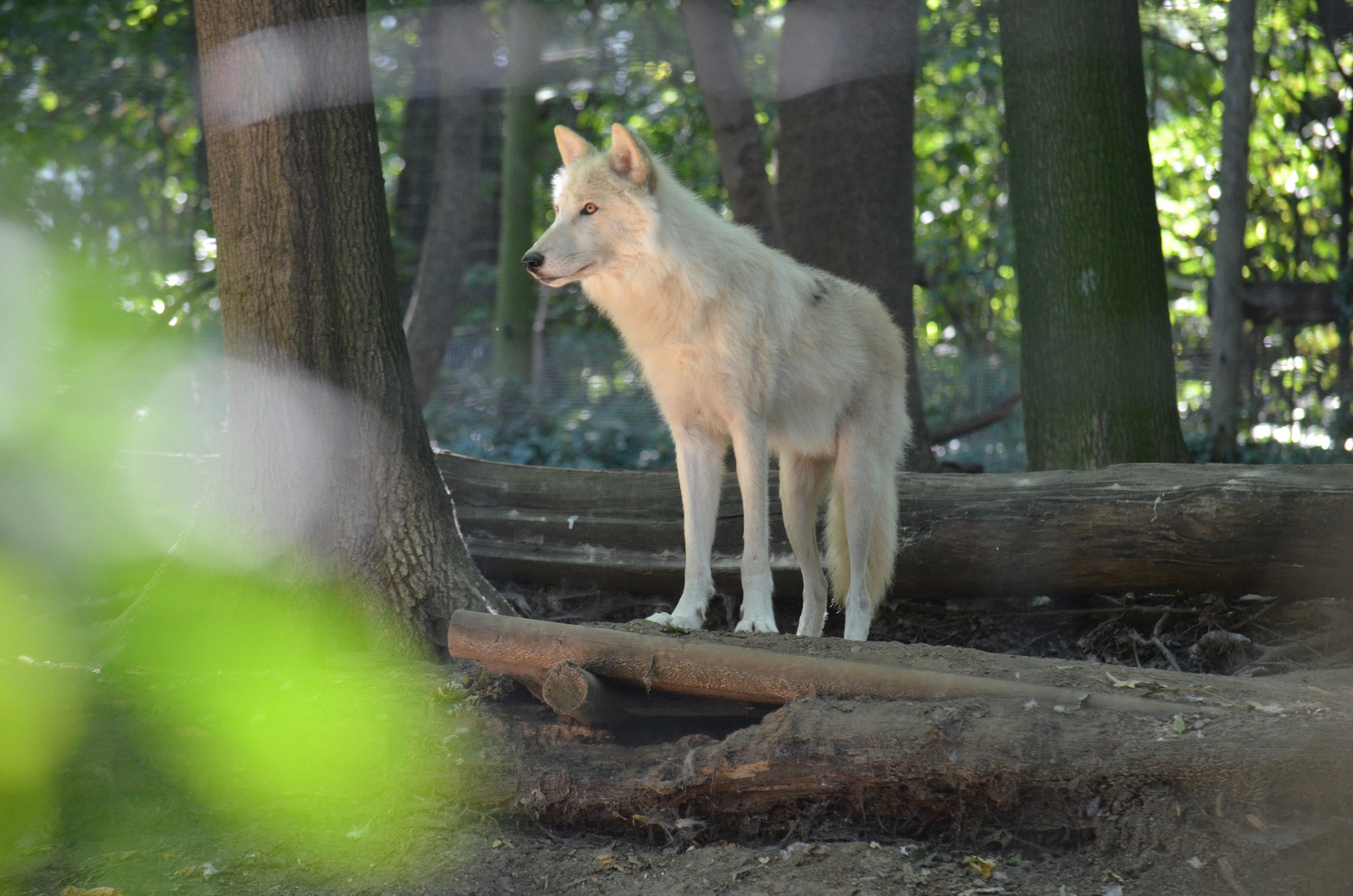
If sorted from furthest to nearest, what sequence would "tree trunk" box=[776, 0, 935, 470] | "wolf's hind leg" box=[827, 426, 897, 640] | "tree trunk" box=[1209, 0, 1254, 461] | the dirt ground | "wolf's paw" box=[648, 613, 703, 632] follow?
1. "tree trunk" box=[1209, 0, 1254, 461]
2. "tree trunk" box=[776, 0, 935, 470]
3. "wolf's hind leg" box=[827, 426, 897, 640]
4. "wolf's paw" box=[648, 613, 703, 632]
5. the dirt ground

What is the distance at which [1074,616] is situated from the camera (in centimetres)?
437

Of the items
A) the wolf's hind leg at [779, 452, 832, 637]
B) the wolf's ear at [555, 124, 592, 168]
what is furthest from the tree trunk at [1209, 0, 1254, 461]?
the wolf's ear at [555, 124, 592, 168]

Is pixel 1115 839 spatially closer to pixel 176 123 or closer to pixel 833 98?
pixel 833 98

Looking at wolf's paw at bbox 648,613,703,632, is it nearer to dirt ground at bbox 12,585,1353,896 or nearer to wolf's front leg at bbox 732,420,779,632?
wolf's front leg at bbox 732,420,779,632

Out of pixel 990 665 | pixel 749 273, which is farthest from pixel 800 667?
pixel 749 273

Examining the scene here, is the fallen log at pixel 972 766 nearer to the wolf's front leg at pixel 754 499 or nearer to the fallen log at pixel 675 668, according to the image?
the fallen log at pixel 675 668

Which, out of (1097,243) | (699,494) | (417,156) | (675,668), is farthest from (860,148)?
(417,156)

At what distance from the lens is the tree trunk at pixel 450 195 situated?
945cm

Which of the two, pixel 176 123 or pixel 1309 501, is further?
pixel 176 123

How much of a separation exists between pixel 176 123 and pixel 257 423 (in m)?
8.73

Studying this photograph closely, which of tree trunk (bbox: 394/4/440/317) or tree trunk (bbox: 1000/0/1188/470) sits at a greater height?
tree trunk (bbox: 394/4/440/317)

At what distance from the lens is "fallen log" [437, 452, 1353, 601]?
380cm

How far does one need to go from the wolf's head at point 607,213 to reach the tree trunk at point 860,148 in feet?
9.88

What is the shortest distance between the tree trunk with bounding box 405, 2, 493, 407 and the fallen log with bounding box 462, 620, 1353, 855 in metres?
6.28
